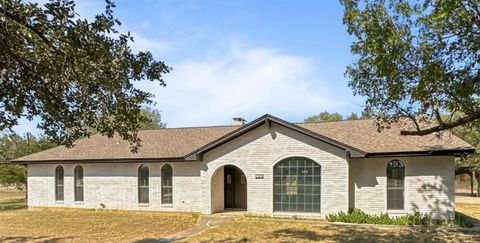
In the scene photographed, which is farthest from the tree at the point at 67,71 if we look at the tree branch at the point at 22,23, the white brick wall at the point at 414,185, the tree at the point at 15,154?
the tree at the point at 15,154

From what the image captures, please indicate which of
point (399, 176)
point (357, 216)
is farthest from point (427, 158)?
point (357, 216)

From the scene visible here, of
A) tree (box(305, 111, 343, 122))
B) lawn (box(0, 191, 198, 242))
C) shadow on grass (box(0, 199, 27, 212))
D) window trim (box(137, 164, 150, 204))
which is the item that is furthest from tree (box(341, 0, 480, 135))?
tree (box(305, 111, 343, 122))

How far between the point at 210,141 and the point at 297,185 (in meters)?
6.58

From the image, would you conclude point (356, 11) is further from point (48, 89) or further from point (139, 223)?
point (139, 223)

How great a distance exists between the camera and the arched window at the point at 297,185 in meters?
18.3

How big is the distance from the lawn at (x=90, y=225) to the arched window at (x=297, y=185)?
4.32 meters

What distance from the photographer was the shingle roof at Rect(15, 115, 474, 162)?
17534 mm

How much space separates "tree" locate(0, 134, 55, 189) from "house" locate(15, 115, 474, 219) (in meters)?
9.01

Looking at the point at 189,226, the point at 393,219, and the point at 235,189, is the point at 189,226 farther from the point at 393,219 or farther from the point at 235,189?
the point at 393,219

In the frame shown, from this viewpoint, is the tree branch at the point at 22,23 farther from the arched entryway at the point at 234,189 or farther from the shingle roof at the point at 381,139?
the arched entryway at the point at 234,189

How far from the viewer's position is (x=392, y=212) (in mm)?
17438

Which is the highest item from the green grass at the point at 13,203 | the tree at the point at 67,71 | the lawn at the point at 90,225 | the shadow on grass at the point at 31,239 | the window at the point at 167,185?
the tree at the point at 67,71

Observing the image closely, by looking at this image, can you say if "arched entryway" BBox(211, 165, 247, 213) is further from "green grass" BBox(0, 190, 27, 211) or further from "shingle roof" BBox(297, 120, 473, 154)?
"green grass" BBox(0, 190, 27, 211)

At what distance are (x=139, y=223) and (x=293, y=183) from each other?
23.9 ft
